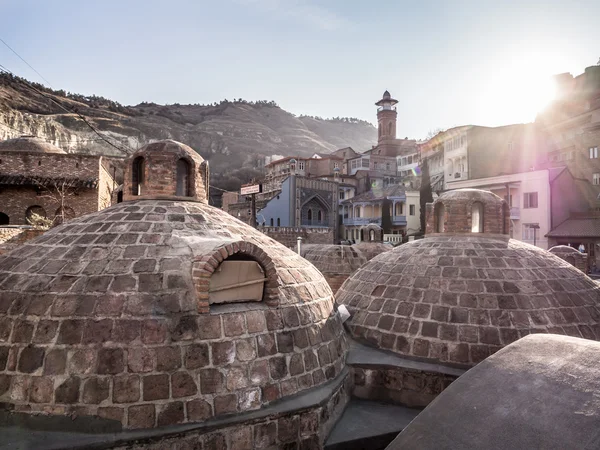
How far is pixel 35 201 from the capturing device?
27516 millimetres

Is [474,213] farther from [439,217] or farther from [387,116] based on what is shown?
[387,116]

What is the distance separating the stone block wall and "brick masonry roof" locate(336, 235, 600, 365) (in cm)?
1879

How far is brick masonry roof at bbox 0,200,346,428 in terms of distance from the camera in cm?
552

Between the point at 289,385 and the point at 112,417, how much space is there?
8.61ft

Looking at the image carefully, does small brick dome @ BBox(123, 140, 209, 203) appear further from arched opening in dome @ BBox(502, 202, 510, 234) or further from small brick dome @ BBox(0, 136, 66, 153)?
small brick dome @ BBox(0, 136, 66, 153)

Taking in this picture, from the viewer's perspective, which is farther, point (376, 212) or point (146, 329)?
point (376, 212)

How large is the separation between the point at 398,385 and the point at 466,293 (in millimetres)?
2617

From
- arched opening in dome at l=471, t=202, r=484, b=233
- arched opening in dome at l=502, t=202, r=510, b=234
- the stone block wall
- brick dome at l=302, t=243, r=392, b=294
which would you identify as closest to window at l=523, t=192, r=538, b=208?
the stone block wall

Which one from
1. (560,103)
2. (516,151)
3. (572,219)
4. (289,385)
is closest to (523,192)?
(572,219)

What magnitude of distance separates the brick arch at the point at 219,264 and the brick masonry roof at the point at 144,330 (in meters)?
0.02

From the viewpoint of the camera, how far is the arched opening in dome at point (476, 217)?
432 inches

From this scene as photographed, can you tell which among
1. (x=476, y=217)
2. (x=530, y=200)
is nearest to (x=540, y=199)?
(x=530, y=200)

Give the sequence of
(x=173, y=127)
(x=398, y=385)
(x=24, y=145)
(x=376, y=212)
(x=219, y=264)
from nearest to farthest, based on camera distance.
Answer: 1. (x=219, y=264)
2. (x=398, y=385)
3. (x=24, y=145)
4. (x=376, y=212)
5. (x=173, y=127)

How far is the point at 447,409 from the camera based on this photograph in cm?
381
